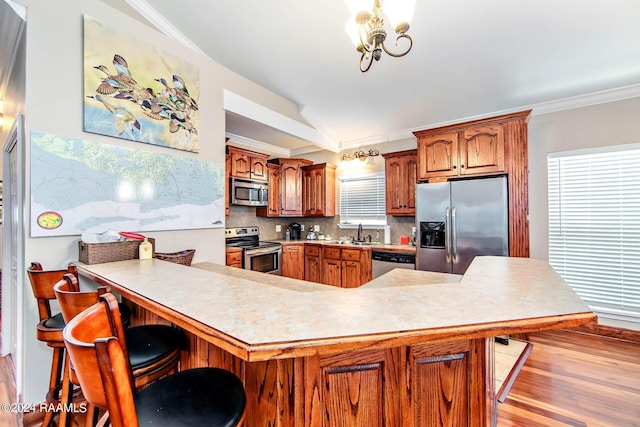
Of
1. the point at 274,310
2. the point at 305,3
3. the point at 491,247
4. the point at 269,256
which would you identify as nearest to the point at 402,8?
the point at 305,3

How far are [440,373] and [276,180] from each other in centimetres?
429

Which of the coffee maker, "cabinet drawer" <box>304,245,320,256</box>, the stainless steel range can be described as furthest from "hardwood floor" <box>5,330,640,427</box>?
the coffee maker

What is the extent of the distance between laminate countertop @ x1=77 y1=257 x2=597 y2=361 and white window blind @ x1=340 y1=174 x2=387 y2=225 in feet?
11.1

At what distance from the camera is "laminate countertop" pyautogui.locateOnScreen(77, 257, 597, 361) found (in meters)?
0.66

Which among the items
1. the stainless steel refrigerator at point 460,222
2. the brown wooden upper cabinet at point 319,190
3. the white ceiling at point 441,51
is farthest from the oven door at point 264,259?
the white ceiling at point 441,51

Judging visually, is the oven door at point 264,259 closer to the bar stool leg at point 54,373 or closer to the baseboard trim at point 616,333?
the bar stool leg at point 54,373

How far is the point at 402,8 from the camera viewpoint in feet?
4.49

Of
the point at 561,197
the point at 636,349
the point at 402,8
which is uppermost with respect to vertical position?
the point at 402,8

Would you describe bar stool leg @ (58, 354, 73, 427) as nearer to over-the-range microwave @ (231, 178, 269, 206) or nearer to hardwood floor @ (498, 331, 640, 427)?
hardwood floor @ (498, 331, 640, 427)

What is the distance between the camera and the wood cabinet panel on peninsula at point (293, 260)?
449cm

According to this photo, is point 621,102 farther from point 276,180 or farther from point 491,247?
point 276,180

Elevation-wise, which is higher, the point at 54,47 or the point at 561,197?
the point at 54,47

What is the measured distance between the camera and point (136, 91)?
221cm

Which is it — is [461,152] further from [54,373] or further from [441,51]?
[54,373]
